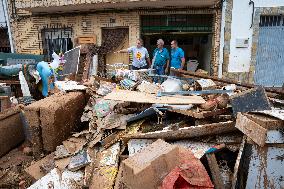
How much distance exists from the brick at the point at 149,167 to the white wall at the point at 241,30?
321 inches

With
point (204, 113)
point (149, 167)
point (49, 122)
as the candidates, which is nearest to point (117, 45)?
point (49, 122)

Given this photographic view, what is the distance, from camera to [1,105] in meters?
5.45

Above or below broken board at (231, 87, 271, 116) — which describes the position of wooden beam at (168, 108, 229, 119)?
below

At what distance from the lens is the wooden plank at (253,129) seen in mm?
2528

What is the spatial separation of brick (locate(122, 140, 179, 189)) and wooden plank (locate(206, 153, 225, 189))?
1.91ft

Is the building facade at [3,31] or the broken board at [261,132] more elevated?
the building facade at [3,31]

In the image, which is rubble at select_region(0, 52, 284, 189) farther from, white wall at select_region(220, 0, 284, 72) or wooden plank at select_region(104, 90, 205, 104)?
white wall at select_region(220, 0, 284, 72)

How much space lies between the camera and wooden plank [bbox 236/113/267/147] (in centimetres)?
253

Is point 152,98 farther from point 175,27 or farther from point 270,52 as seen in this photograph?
point 270,52

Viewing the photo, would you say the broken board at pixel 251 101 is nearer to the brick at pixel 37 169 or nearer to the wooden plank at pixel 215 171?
the wooden plank at pixel 215 171

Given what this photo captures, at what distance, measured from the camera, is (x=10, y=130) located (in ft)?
16.5

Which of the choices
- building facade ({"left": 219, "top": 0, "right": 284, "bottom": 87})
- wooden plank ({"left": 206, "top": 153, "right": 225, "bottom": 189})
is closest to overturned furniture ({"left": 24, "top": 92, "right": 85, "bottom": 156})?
wooden plank ({"left": 206, "top": 153, "right": 225, "bottom": 189})

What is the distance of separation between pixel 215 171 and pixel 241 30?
26.6 ft

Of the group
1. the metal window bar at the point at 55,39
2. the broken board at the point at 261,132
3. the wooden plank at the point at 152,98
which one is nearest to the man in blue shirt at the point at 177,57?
the wooden plank at the point at 152,98
